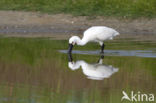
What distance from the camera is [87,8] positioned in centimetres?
2097

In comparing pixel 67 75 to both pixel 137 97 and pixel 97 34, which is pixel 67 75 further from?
pixel 97 34

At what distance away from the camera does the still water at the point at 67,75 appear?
34.1 feet

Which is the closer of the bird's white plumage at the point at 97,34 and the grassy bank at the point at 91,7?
the bird's white plumage at the point at 97,34

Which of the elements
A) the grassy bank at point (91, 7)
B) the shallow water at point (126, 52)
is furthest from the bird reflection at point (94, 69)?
the grassy bank at point (91, 7)

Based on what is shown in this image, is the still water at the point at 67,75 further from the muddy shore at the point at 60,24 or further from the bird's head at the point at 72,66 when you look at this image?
the muddy shore at the point at 60,24

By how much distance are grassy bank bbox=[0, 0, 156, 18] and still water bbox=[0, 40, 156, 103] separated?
4.80 metres

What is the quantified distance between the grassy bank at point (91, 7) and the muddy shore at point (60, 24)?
0.30m

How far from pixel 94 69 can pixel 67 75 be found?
0.95m

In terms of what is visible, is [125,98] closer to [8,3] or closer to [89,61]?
[89,61]

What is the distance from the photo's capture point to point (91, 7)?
20969 mm

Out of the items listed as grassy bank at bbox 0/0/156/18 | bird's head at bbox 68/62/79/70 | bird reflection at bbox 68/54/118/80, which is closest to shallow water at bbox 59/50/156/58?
bird reflection at bbox 68/54/118/80

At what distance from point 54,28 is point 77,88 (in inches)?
347

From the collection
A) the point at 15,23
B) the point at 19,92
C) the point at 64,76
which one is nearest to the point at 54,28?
the point at 15,23

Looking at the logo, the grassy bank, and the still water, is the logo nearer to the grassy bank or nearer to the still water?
the still water
